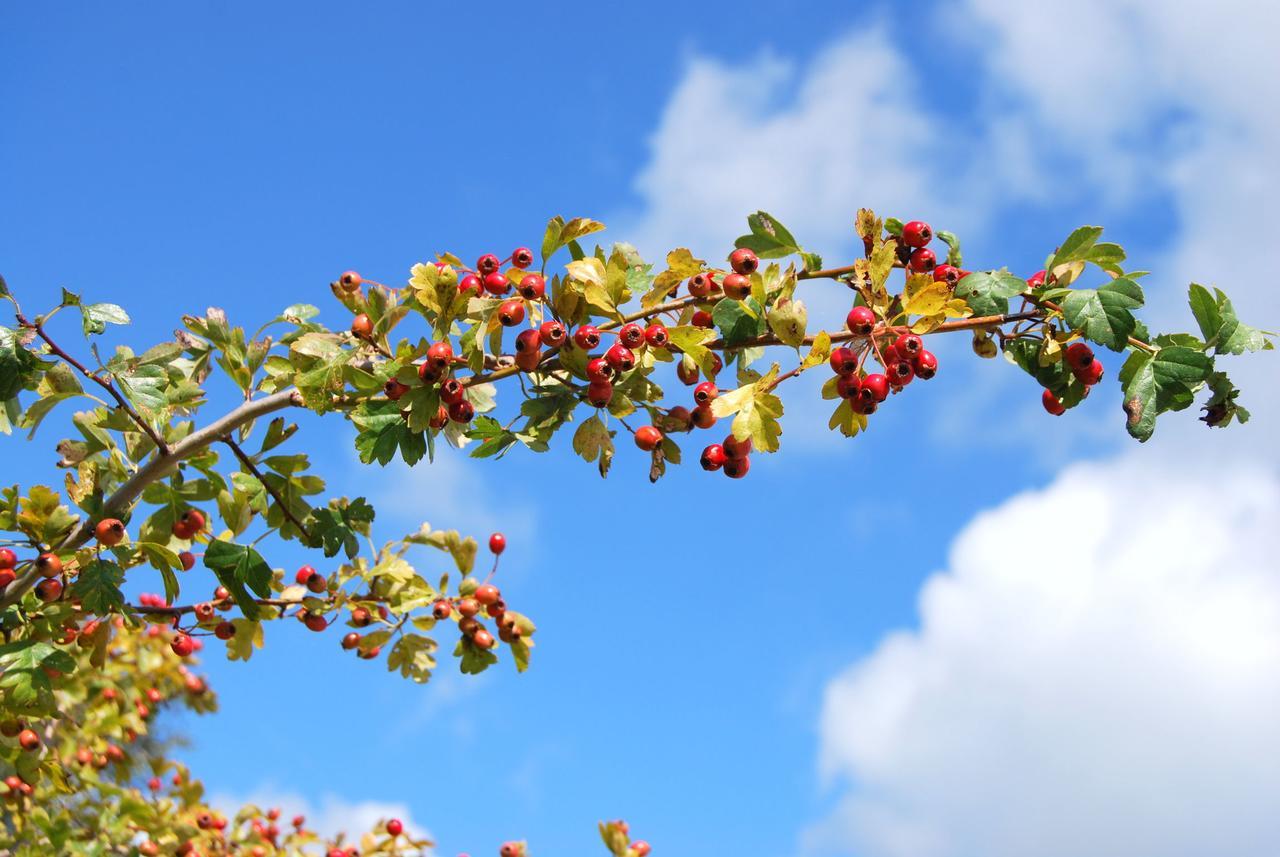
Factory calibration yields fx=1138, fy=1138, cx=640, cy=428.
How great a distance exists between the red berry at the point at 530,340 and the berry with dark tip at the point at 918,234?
97 cm

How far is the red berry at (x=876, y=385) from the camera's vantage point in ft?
8.64

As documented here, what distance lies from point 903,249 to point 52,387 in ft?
7.84

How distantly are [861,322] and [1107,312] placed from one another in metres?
0.56

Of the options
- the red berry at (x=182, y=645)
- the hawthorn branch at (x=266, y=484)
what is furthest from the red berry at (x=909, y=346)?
the red berry at (x=182, y=645)

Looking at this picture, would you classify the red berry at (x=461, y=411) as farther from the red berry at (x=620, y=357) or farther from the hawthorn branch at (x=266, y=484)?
the hawthorn branch at (x=266, y=484)

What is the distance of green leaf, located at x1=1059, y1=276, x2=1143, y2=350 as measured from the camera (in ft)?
8.60

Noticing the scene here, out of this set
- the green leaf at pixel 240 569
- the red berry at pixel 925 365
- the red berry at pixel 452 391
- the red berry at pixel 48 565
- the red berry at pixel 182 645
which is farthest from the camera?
the red berry at pixel 182 645

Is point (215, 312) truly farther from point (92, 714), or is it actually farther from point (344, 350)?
point (92, 714)

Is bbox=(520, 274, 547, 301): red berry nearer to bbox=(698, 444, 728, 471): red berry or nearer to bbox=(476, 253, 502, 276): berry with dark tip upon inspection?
bbox=(476, 253, 502, 276): berry with dark tip

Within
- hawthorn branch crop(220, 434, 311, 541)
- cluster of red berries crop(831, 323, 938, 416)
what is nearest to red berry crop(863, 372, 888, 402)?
cluster of red berries crop(831, 323, 938, 416)

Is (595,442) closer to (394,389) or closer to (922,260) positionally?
(394,389)

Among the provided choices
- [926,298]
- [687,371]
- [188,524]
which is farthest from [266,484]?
[926,298]

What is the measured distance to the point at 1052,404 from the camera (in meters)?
2.96

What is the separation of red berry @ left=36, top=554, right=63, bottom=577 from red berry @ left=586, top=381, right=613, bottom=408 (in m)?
1.63
